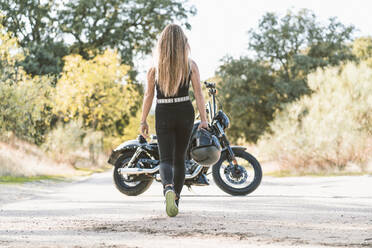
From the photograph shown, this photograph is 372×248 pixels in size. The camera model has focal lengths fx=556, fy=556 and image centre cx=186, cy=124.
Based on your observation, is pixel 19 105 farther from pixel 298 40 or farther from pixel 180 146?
pixel 298 40

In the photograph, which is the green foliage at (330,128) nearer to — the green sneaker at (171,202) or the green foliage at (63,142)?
the green foliage at (63,142)

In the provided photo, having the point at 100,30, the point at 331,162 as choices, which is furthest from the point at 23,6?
the point at 331,162

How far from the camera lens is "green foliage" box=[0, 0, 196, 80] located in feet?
98.4

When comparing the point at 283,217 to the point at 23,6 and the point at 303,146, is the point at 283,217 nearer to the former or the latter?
the point at 303,146

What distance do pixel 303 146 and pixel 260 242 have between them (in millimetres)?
16005

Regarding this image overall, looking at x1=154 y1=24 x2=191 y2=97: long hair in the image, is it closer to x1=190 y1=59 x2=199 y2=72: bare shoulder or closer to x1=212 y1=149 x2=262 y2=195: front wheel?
x1=190 y1=59 x2=199 y2=72: bare shoulder

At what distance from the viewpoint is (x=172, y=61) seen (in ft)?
19.4

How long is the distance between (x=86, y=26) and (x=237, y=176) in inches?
931

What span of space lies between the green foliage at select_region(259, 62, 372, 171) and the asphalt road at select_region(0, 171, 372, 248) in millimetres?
10863

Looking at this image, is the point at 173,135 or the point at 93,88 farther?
the point at 93,88

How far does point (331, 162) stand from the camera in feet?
63.7

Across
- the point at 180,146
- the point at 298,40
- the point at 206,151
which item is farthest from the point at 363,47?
the point at 180,146

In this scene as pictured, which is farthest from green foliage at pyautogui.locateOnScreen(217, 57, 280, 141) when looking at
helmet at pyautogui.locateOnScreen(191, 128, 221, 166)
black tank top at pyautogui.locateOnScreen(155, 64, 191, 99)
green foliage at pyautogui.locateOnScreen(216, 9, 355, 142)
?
black tank top at pyautogui.locateOnScreen(155, 64, 191, 99)

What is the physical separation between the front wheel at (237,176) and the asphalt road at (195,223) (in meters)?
0.37
